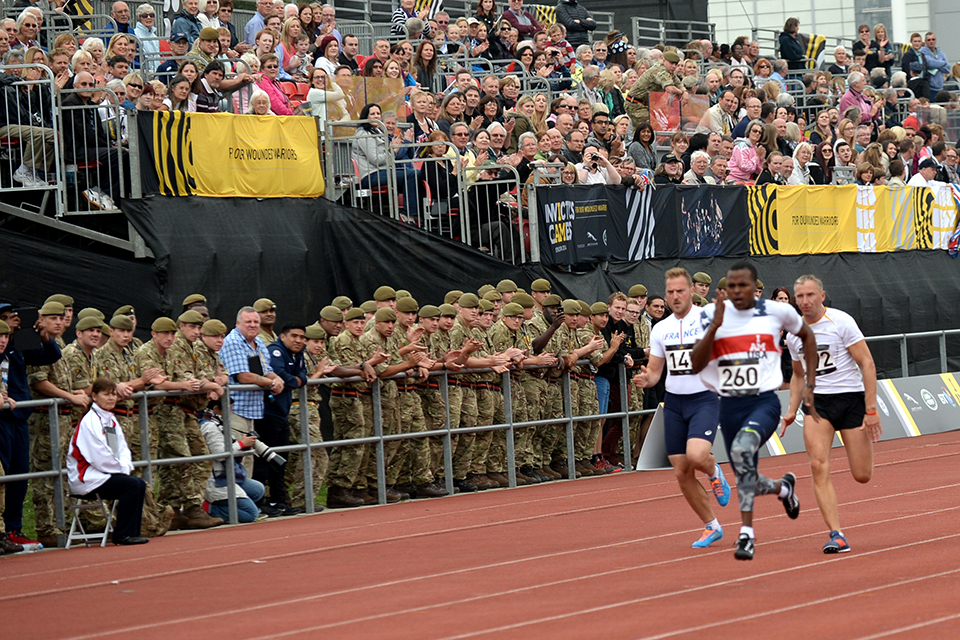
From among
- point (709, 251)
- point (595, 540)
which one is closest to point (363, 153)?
point (709, 251)

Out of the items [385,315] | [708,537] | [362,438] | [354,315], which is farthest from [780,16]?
[708,537]

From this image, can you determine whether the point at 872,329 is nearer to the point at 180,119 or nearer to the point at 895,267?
the point at 895,267

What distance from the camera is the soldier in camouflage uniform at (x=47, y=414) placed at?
13.2m

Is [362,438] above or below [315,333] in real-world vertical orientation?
below

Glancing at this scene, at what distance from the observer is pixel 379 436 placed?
52.5ft

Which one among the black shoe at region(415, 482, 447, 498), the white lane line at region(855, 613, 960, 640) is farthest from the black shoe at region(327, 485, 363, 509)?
the white lane line at region(855, 613, 960, 640)

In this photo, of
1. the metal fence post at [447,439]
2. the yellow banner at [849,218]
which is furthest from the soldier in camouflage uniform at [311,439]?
the yellow banner at [849,218]

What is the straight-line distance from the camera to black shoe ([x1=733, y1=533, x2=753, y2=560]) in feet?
34.8

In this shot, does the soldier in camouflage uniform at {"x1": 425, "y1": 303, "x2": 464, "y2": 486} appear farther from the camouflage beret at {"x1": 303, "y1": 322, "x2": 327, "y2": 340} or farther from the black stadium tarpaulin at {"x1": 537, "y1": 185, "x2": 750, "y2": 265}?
the black stadium tarpaulin at {"x1": 537, "y1": 185, "x2": 750, "y2": 265}

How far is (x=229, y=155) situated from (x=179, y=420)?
4199 mm

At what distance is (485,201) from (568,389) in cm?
303

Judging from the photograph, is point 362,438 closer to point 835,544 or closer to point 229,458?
point 229,458

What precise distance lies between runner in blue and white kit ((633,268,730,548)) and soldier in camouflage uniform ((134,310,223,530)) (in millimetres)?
4591

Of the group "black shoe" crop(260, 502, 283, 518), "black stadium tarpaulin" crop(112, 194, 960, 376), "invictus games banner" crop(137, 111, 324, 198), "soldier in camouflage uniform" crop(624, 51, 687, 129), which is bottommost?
"black shoe" crop(260, 502, 283, 518)
